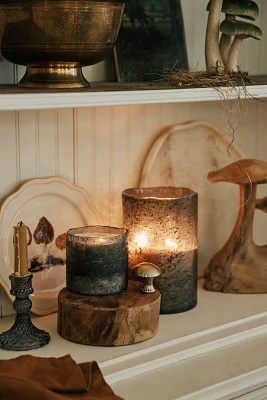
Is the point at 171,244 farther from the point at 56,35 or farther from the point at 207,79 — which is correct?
the point at 56,35

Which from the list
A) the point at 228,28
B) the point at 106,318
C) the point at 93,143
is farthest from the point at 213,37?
the point at 106,318

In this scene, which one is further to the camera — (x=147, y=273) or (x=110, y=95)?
(x=147, y=273)

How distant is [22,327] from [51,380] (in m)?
0.22

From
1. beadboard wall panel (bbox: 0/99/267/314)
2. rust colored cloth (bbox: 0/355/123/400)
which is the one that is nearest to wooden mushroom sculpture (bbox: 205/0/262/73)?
beadboard wall panel (bbox: 0/99/267/314)

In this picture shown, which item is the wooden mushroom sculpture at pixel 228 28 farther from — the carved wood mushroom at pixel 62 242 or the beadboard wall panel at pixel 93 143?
the carved wood mushroom at pixel 62 242

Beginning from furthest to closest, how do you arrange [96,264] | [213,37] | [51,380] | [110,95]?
[213,37] → [96,264] → [110,95] → [51,380]

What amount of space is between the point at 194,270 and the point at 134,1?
523 millimetres

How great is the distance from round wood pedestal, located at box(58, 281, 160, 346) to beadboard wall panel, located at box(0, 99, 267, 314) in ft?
0.63

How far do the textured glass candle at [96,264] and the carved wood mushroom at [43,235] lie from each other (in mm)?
108

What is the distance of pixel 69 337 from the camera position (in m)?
1.39

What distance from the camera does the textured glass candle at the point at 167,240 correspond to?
4.96 feet

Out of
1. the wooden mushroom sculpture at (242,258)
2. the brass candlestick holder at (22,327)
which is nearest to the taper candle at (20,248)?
the brass candlestick holder at (22,327)

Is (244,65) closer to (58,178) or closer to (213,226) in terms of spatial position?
(213,226)

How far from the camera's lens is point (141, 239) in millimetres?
1533
